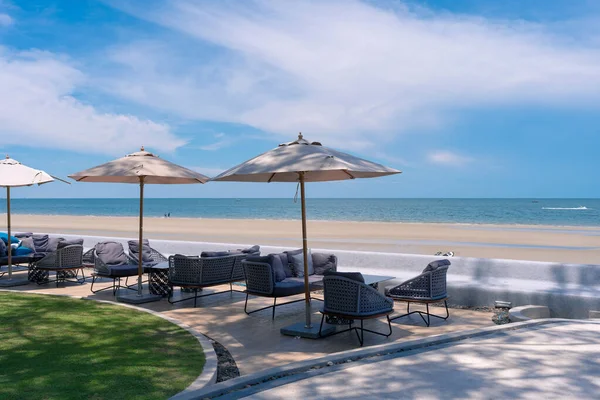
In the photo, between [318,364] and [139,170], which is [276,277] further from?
[318,364]

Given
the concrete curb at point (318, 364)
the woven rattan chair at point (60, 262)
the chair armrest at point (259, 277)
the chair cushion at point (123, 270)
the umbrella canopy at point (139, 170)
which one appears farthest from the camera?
the woven rattan chair at point (60, 262)

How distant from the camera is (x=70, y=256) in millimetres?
9023

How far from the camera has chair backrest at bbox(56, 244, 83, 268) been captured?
8.88m

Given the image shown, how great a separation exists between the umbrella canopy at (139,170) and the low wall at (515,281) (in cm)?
331

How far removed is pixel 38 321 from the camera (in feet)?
19.6

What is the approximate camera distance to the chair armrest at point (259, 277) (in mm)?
6641

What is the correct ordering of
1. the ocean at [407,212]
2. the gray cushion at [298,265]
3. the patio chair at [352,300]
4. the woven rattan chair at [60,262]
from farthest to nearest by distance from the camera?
the ocean at [407,212]
the woven rattan chair at [60,262]
the gray cushion at [298,265]
the patio chair at [352,300]

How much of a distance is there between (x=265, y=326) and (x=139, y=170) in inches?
108

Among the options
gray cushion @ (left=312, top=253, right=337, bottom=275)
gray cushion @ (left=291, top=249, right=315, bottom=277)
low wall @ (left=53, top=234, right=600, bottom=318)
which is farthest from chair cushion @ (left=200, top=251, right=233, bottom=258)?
low wall @ (left=53, top=234, right=600, bottom=318)

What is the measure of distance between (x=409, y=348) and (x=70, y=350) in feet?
9.93

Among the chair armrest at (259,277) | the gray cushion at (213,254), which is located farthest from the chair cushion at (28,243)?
the chair armrest at (259,277)

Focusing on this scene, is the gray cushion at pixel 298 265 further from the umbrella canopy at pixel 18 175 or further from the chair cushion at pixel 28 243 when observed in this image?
the chair cushion at pixel 28 243

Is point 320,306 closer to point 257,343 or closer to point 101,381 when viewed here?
point 257,343

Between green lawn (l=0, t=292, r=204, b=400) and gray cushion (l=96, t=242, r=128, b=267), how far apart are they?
1813 mm
